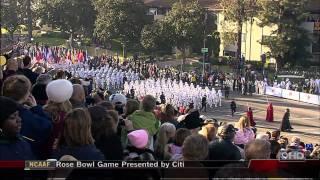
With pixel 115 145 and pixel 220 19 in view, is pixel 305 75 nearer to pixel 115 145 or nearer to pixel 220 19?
pixel 220 19

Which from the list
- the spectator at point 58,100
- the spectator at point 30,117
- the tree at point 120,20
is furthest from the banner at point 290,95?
the spectator at point 30,117

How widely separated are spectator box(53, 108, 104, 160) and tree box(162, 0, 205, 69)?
2709cm

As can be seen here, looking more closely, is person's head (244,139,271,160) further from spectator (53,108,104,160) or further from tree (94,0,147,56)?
tree (94,0,147,56)

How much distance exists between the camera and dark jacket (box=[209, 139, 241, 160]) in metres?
4.41

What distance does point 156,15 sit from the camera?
3425 cm

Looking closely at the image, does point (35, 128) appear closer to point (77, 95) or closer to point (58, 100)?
point (58, 100)

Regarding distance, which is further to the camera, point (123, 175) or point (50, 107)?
point (50, 107)

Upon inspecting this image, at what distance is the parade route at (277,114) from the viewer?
21.4 metres

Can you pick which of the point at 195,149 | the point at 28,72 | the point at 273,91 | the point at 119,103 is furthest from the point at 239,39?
the point at 195,149

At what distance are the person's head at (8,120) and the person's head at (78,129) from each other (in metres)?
0.36

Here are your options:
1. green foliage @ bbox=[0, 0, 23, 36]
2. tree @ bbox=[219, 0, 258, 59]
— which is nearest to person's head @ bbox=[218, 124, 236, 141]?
tree @ bbox=[219, 0, 258, 59]

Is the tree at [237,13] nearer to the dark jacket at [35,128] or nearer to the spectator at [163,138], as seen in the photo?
the spectator at [163,138]

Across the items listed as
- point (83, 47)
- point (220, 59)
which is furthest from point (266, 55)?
point (83, 47)

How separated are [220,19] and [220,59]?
2.36 m
